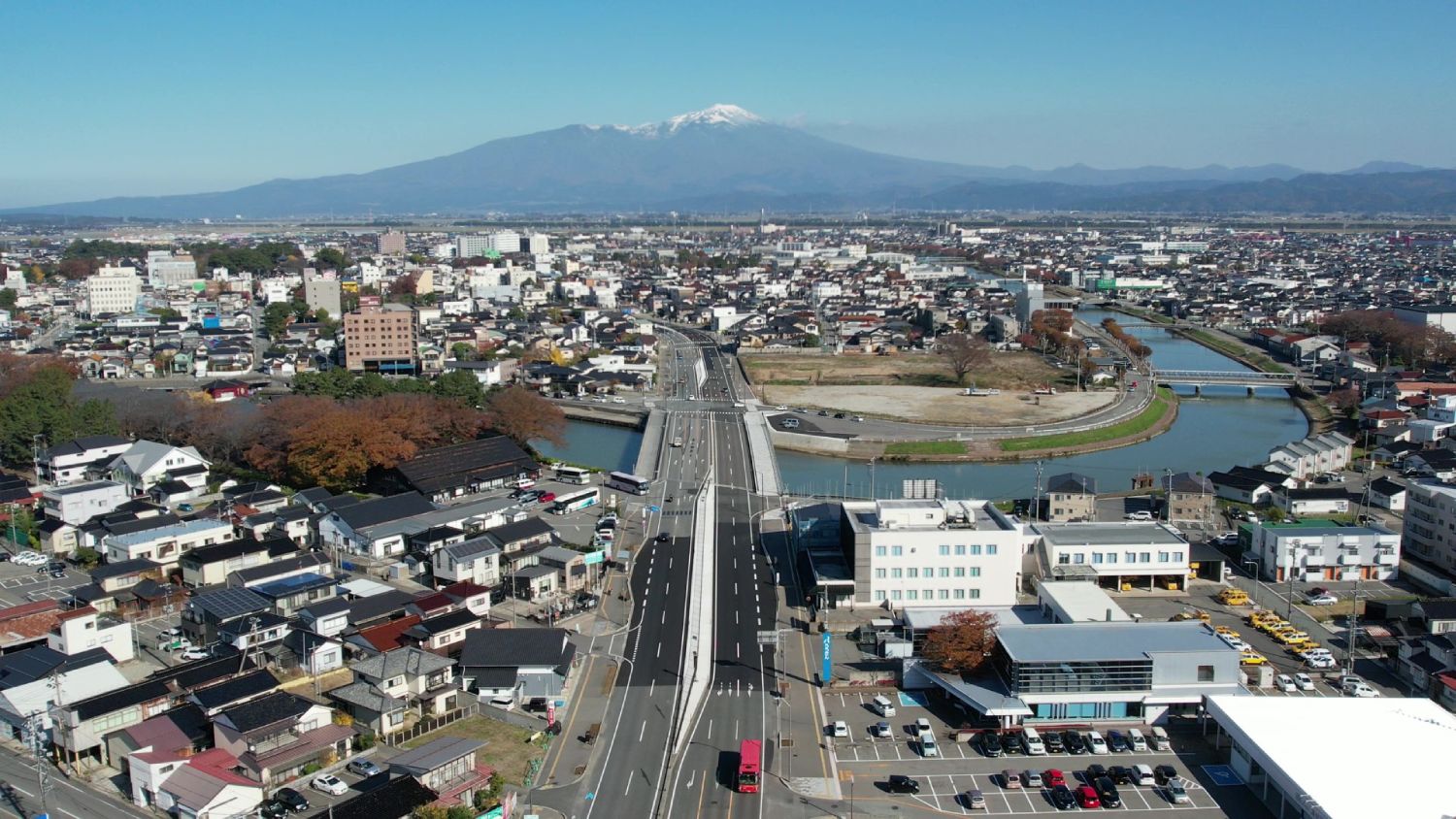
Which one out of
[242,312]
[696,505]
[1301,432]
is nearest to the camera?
[696,505]

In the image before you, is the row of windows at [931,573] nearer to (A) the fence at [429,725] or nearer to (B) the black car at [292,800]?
(A) the fence at [429,725]

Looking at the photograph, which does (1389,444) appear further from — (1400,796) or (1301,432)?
(1400,796)

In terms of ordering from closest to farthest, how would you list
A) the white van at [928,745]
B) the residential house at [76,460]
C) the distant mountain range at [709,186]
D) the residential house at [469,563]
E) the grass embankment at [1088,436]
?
the white van at [928,745] → the residential house at [469,563] → the residential house at [76,460] → the grass embankment at [1088,436] → the distant mountain range at [709,186]

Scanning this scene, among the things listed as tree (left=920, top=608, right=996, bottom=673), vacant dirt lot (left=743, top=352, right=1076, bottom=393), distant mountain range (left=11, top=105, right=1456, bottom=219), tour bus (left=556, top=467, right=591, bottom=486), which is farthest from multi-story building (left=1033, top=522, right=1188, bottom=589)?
distant mountain range (left=11, top=105, right=1456, bottom=219)

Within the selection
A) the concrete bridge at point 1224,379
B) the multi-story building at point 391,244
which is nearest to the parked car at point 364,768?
the concrete bridge at point 1224,379

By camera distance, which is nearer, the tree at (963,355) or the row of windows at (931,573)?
the row of windows at (931,573)

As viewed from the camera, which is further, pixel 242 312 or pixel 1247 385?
pixel 242 312

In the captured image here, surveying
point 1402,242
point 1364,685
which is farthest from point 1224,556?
point 1402,242
